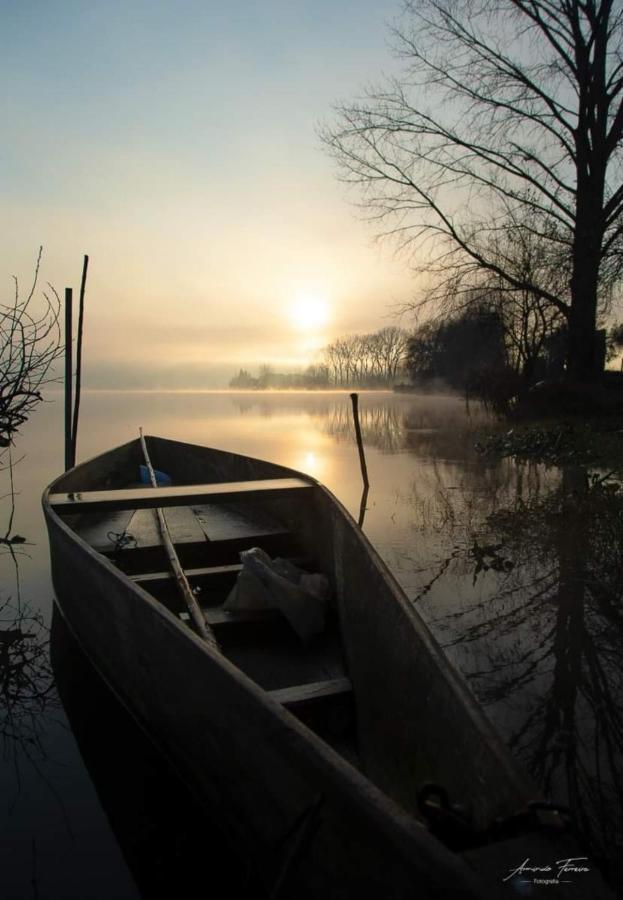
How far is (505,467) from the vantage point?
1421cm

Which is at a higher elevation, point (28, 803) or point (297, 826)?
point (297, 826)

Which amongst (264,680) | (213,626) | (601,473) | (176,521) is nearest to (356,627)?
(264,680)

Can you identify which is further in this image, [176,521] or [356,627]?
[176,521]

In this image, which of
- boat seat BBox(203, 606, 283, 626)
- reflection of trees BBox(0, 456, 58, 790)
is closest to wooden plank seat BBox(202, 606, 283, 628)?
boat seat BBox(203, 606, 283, 626)

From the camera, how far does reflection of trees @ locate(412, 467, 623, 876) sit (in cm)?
295

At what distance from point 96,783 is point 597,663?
3.28 metres

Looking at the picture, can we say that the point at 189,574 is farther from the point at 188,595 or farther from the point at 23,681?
the point at 23,681

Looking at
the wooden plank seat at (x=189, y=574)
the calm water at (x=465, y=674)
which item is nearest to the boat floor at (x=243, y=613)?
the wooden plank seat at (x=189, y=574)

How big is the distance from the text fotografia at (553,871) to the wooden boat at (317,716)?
17 millimetres

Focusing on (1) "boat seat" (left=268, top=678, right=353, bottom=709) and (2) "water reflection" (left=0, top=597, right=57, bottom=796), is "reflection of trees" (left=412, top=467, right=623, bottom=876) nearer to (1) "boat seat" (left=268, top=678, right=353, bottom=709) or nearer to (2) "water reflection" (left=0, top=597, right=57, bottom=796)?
(1) "boat seat" (left=268, top=678, right=353, bottom=709)

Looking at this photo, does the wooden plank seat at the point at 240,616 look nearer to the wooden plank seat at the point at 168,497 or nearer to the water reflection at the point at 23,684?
the water reflection at the point at 23,684

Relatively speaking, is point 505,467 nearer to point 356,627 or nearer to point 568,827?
point 356,627

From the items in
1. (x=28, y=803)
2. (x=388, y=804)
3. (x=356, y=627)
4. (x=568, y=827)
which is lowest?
(x=28, y=803)

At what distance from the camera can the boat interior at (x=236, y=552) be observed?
3.39 metres
